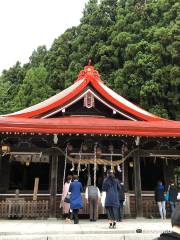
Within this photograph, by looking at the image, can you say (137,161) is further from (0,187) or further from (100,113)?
(0,187)

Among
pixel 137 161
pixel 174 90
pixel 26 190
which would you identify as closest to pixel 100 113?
pixel 137 161

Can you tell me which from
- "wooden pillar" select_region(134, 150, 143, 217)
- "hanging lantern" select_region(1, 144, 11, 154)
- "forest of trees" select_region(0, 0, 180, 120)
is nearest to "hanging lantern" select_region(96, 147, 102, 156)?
"wooden pillar" select_region(134, 150, 143, 217)

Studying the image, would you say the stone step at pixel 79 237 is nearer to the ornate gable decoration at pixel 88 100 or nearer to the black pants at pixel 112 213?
the black pants at pixel 112 213

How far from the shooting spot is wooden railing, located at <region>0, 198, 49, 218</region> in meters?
14.0

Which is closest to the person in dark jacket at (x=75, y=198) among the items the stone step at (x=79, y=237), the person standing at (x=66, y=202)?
the person standing at (x=66, y=202)

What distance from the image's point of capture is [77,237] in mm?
9422

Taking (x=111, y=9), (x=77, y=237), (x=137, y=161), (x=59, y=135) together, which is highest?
(x=111, y=9)

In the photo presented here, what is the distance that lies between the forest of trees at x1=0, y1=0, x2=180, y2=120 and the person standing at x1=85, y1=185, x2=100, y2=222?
1745 cm

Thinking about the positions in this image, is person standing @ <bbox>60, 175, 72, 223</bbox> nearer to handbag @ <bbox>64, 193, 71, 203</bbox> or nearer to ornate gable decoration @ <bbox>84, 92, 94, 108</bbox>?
handbag @ <bbox>64, 193, 71, 203</bbox>

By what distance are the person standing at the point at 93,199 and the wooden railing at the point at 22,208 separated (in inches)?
80.2

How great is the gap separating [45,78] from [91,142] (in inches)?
1019

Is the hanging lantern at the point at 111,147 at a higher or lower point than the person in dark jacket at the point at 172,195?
higher

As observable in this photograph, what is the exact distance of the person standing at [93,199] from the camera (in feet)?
43.1

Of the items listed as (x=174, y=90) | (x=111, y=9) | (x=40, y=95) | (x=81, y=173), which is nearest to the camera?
(x=81, y=173)
